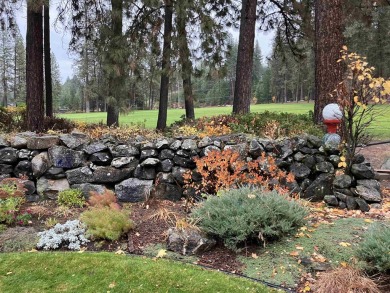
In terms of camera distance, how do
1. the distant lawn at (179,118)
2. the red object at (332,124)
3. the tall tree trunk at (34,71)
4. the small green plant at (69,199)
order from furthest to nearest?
the distant lawn at (179,118), the tall tree trunk at (34,71), the red object at (332,124), the small green plant at (69,199)

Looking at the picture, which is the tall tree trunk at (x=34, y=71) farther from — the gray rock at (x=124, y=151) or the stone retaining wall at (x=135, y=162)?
the gray rock at (x=124, y=151)

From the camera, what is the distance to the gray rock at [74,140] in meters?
5.08

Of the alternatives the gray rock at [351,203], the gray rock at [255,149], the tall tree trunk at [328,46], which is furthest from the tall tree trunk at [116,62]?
the gray rock at [351,203]

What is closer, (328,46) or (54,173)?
(54,173)

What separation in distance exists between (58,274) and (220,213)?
1547 mm

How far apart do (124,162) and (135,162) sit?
16cm

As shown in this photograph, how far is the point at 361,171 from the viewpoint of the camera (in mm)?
4582

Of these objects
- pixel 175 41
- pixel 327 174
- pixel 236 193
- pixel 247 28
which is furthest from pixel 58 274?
pixel 247 28

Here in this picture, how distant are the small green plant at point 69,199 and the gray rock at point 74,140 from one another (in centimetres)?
71

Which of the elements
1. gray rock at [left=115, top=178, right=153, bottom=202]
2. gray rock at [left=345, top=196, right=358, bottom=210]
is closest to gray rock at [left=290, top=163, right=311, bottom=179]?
gray rock at [left=345, top=196, right=358, bottom=210]

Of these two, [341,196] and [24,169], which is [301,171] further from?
[24,169]

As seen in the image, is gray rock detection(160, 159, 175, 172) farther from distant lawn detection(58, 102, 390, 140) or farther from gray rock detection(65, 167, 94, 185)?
distant lawn detection(58, 102, 390, 140)

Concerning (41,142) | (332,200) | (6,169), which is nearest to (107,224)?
(41,142)

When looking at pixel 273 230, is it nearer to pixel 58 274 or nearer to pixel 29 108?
pixel 58 274
